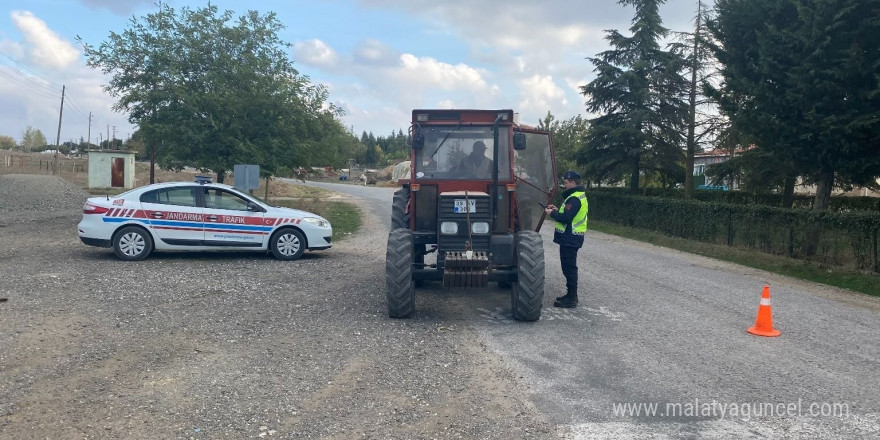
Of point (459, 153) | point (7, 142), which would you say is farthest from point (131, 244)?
point (7, 142)

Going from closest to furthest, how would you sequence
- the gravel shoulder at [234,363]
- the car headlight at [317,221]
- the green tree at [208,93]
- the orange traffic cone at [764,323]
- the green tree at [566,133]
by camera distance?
the gravel shoulder at [234,363], the orange traffic cone at [764,323], the car headlight at [317,221], the green tree at [208,93], the green tree at [566,133]

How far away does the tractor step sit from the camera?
783 centimetres

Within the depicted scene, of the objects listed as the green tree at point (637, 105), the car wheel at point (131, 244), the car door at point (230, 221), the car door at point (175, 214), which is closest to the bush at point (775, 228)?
the green tree at point (637, 105)

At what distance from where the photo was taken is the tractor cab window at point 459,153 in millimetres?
8953

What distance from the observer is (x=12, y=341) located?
262 inches

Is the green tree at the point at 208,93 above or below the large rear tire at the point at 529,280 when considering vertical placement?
above

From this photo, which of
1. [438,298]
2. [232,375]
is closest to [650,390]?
[232,375]

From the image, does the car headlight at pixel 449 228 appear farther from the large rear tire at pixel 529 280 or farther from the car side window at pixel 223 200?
the car side window at pixel 223 200

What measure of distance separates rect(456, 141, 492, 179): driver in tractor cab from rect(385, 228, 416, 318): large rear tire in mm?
1440

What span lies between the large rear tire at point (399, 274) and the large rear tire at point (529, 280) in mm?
1332

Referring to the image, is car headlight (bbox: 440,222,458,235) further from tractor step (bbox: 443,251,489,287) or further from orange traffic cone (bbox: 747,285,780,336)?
orange traffic cone (bbox: 747,285,780,336)

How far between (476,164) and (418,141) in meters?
0.86

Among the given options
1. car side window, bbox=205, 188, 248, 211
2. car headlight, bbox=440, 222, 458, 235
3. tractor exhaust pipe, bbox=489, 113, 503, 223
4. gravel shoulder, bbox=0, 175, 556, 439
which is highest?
tractor exhaust pipe, bbox=489, 113, 503, 223

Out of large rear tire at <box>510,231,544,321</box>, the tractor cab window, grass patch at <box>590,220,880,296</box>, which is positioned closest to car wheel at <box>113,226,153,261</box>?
the tractor cab window
